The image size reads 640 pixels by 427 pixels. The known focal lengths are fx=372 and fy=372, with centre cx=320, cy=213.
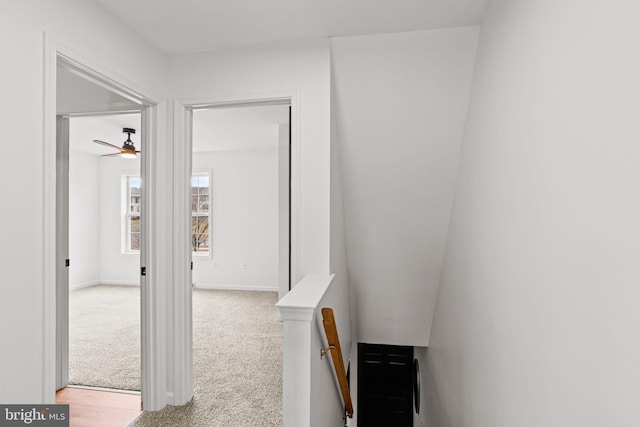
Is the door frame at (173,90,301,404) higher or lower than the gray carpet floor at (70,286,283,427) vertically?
higher

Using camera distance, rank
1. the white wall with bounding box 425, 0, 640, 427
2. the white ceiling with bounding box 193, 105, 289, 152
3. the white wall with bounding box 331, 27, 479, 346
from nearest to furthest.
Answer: the white wall with bounding box 425, 0, 640, 427 < the white wall with bounding box 331, 27, 479, 346 < the white ceiling with bounding box 193, 105, 289, 152

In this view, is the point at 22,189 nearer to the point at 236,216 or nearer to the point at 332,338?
the point at 332,338

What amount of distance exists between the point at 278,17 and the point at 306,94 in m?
0.46

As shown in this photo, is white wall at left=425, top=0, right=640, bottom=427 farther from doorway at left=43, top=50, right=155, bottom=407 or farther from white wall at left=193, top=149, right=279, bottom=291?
white wall at left=193, top=149, right=279, bottom=291

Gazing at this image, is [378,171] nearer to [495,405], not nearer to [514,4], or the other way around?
[514,4]

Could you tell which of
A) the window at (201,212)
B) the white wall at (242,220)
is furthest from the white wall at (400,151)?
the window at (201,212)

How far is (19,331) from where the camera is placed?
1503 millimetres

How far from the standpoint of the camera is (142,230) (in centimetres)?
245

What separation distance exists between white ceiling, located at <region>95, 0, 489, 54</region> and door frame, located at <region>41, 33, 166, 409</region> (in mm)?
374

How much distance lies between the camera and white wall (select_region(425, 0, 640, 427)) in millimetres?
851

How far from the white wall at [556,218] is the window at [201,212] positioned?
5.44m

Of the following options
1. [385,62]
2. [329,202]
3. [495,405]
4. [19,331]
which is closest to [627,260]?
[495,405]

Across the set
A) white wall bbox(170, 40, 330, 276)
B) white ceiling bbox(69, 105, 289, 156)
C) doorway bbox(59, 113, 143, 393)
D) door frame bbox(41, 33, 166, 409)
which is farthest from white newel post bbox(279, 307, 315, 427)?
doorway bbox(59, 113, 143, 393)

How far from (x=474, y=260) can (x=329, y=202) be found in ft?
2.92
